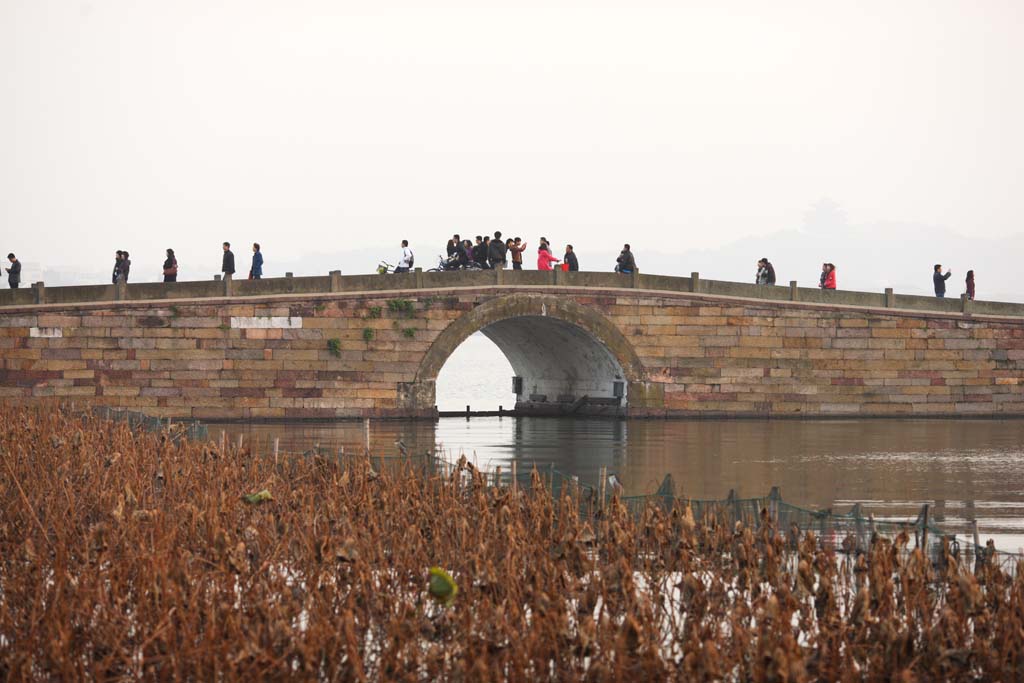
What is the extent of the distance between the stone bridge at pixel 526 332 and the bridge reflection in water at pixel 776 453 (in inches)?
44.7

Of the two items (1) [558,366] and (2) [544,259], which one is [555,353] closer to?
(1) [558,366]

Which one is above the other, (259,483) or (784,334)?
(784,334)

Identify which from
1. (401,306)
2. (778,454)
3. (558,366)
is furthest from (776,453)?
(558,366)

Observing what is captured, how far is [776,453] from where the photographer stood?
2480cm

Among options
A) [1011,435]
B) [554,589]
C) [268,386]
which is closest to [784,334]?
[1011,435]

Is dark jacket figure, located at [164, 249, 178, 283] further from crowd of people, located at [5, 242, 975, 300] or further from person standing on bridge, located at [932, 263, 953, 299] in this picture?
person standing on bridge, located at [932, 263, 953, 299]

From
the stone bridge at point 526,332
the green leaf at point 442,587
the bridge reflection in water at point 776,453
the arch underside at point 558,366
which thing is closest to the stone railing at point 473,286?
the stone bridge at point 526,332

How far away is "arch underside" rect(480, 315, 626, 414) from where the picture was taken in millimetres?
34344

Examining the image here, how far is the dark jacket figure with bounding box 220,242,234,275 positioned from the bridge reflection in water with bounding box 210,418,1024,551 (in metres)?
3.99

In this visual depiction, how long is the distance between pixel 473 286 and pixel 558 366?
6495 millimetres

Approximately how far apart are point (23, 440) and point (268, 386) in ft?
47.1

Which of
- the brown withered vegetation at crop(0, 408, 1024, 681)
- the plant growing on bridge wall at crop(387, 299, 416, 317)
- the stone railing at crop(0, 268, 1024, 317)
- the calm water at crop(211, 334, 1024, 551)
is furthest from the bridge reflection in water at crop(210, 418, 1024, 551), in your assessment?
the brown withered vegetation at crop(0, 408, 1024, 681)

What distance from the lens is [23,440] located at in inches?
659

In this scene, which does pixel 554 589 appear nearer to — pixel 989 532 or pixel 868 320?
pixel 989 532
